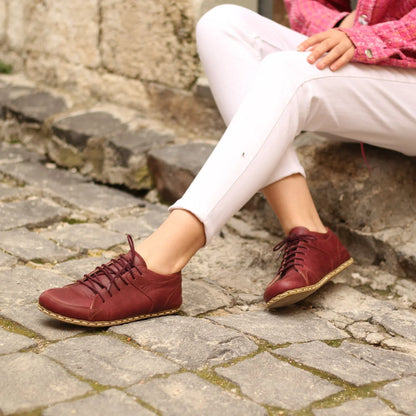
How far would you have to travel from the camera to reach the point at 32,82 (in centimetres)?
376

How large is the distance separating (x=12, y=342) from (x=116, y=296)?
27 cm

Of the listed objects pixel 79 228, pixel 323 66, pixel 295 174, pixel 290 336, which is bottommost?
pixel 79 228

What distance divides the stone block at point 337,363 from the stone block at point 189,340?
0.35 ft

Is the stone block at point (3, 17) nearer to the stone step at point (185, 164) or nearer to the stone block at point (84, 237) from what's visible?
the stone step at point (185, 164)

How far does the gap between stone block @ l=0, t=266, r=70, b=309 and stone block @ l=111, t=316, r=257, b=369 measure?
29cm

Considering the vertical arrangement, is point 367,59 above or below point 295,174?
above

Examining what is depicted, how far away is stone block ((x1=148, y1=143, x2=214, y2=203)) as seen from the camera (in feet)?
8.90

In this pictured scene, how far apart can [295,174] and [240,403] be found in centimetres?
80

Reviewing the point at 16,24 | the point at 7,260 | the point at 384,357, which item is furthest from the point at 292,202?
the point at 16,24

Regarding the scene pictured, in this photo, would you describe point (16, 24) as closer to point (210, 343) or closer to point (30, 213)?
point (30, 213)

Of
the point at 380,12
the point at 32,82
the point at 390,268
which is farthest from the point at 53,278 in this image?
the point at 32,82

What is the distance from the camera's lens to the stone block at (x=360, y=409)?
4.55 feet

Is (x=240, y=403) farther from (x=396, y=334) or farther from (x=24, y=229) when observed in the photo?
(x=24, y=229)

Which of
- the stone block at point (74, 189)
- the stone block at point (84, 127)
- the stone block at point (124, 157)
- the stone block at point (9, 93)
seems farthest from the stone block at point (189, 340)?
the stone block at point (9, 93)
